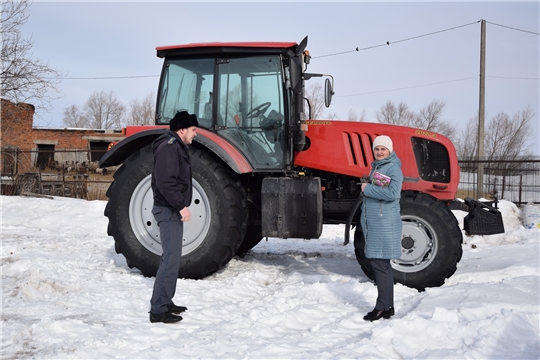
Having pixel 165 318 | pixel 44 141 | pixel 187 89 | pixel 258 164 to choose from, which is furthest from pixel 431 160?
pixel 44 141

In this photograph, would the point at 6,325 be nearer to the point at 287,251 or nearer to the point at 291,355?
the point at 291,355

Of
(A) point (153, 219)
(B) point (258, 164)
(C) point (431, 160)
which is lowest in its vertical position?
(A) point (153, 219)

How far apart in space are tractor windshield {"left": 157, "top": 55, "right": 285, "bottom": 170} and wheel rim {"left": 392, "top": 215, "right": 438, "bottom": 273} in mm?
1610

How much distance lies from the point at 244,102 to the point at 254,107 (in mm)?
137

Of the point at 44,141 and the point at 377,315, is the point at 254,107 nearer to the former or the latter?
the point at 377,315

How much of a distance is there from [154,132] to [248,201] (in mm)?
1401

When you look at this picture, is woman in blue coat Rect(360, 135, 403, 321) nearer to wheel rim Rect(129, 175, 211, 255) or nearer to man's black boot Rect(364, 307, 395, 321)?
man's black boot Rect(364, 307, 395, 321)

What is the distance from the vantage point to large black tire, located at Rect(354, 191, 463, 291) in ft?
16.9

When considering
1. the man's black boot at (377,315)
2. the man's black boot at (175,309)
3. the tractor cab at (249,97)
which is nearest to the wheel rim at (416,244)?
the man's black boot at (377,315)

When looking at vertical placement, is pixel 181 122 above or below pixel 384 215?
above

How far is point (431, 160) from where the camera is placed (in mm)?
5824

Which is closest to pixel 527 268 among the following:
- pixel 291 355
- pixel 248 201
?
pixel 248 201

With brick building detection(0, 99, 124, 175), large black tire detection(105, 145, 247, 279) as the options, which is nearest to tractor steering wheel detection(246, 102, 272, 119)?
large black tire detection(105, 145, 247, 279)

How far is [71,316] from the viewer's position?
4.04 meters
